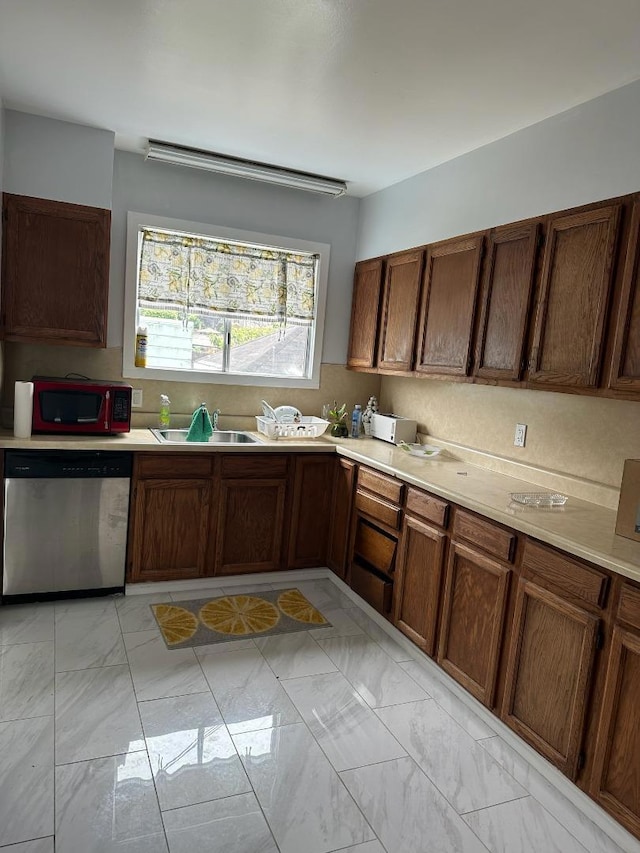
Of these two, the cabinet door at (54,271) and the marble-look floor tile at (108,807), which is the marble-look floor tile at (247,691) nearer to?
the marble-look floor tile at (108,807)

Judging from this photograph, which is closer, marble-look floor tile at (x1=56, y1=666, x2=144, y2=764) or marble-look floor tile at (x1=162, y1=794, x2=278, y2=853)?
marble-look floor tile at (x1=162, y1=794, x2=278, y2=853)

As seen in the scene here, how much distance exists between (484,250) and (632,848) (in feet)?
8.32

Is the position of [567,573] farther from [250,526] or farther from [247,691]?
[250,526]

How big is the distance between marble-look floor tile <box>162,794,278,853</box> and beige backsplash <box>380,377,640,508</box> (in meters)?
1.92

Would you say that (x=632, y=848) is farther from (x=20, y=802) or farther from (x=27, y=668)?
(x=27, y=668)

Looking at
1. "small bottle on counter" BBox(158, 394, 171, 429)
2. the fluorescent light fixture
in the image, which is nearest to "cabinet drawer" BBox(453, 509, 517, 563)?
"small bottle on counter" BBox(158, 394, 171, 429)

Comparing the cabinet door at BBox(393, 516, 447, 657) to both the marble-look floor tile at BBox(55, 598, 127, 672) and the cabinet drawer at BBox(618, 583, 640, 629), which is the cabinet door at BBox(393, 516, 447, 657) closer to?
the cabinet drawer at BBox(618, 583, 640, 629)

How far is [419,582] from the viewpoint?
9.93ft

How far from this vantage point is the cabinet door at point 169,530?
3.50 m

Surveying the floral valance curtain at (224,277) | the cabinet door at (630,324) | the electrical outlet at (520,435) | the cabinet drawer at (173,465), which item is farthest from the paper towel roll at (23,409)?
the cabinet door at (630,324)

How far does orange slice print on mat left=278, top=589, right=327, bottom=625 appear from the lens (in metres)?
3.40

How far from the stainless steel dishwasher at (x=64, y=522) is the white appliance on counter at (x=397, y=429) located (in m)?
1.69

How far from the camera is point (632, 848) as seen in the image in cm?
192

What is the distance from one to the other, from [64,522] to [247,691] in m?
1.40
